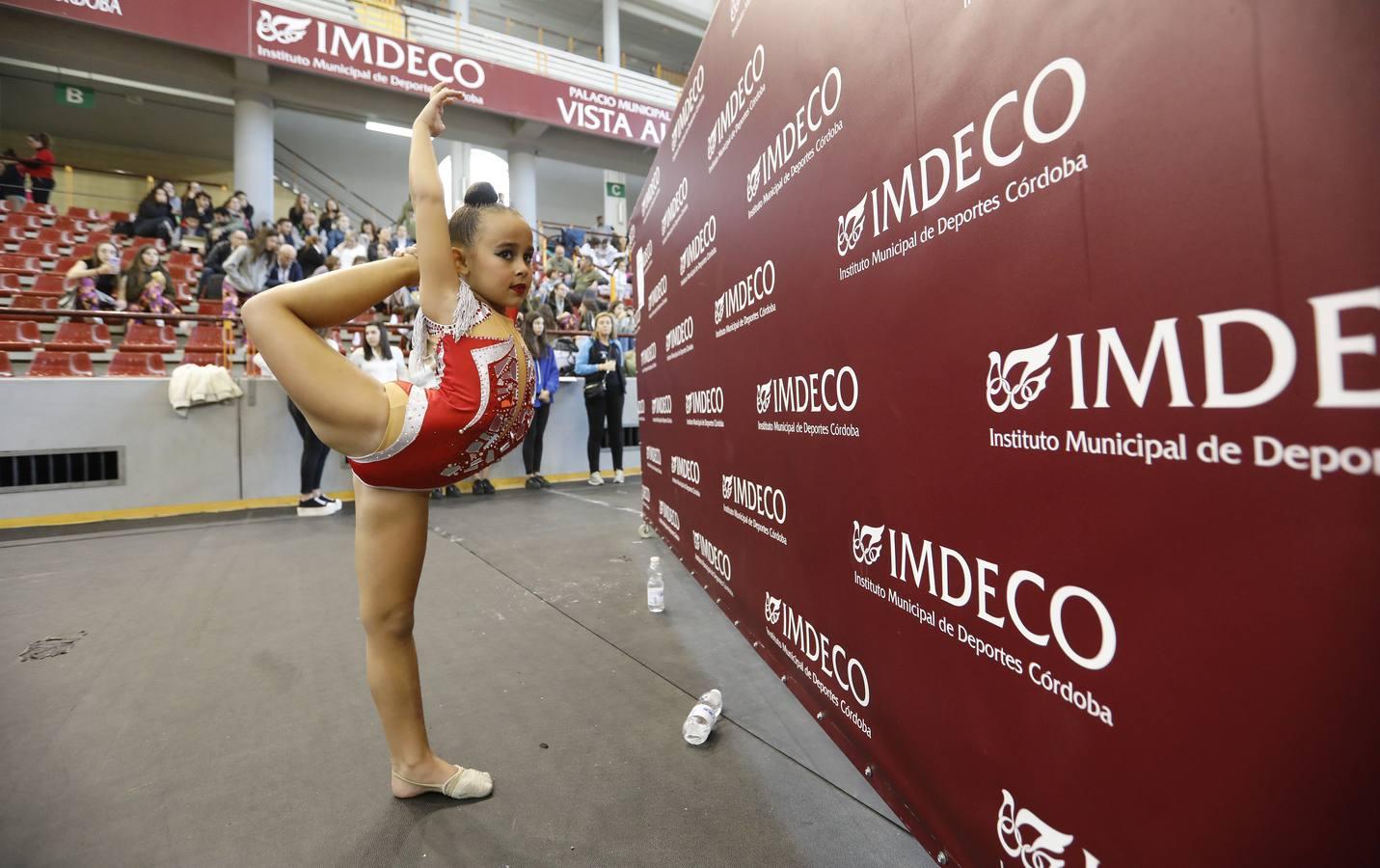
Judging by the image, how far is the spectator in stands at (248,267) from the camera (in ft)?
24.2

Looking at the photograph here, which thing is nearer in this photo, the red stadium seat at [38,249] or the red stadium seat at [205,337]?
the red stadium seat at [205,337]

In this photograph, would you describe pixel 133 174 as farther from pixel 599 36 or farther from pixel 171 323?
pixel 599 36

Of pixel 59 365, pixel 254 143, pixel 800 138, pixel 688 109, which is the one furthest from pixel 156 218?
pixel 800 138

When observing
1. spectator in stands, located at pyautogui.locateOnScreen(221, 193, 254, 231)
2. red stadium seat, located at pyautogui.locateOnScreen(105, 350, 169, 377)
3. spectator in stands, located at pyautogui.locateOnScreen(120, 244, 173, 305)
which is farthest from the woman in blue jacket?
spectator in stands, located at pyautogui.locateOnScreen(221, 193, 254, 231)

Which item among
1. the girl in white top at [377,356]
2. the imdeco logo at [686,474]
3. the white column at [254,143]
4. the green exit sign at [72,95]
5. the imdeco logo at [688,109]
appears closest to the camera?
the imdeco logo at [688,109]

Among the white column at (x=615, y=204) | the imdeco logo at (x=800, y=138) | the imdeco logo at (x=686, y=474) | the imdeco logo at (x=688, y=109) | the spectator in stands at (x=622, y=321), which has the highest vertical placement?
the white column at (x=615, y=204)

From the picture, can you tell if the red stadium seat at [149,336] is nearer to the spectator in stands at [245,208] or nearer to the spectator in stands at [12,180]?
the spectator in stands at [245,208]

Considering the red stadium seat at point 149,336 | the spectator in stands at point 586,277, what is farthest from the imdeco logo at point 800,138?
the spectator in stands at point 586,277

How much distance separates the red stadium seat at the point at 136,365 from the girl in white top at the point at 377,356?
2.07 meters

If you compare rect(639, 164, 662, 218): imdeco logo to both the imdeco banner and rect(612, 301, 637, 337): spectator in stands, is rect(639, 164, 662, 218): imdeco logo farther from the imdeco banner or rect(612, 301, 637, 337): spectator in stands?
rect(612, 301, 637, 337): spectator in stands

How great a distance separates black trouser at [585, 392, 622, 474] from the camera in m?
6.66

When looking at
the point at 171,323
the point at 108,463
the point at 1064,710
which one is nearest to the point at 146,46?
the point at 171,323

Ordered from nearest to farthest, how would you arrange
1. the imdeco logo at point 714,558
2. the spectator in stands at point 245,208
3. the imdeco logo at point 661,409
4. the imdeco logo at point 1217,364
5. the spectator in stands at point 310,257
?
the imdeco logo at point 1217,364 → the imdeco logo at point 714,558 → the imdeco logo at point 661,409 → the spectator in stands at point 310,257 → the spectator in stands at point 245,208

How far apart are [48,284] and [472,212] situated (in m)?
10.8
